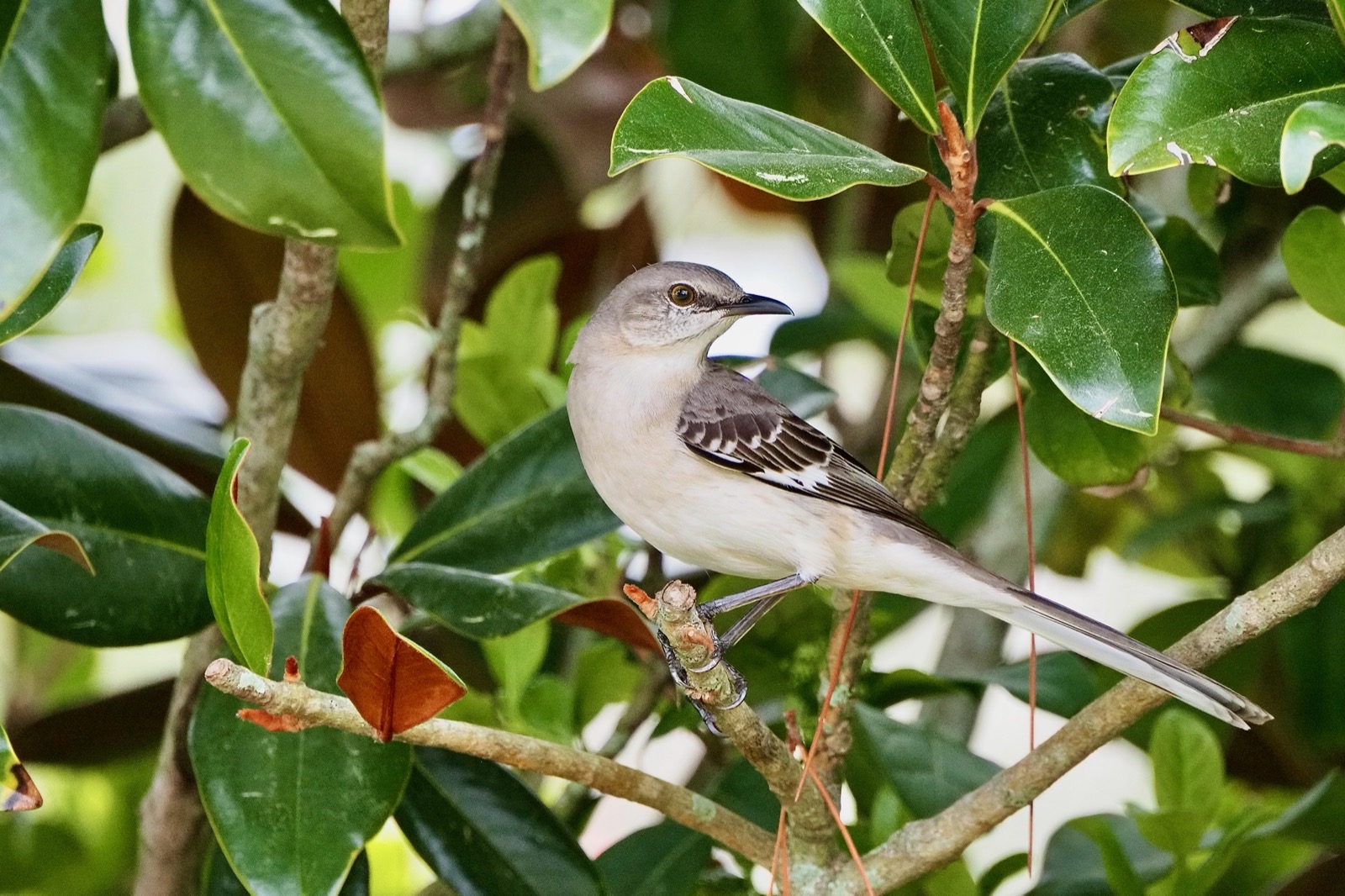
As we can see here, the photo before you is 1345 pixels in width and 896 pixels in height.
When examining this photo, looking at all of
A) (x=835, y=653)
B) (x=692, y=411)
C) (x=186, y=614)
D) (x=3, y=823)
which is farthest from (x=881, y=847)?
(x=3, y=823)

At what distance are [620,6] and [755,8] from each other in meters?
0.93

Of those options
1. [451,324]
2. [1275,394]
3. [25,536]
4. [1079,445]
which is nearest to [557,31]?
[25,536]

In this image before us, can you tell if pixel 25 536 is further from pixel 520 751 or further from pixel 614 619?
pixel 614 619

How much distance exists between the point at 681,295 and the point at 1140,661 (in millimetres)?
1153

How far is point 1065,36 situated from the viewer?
3271 mm

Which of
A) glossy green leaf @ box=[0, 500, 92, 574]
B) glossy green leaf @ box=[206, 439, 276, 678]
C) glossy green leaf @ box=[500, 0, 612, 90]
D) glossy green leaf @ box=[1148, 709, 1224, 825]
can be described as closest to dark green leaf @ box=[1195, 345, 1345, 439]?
glossy green leaf @ box=[1148, 709, 1224, 825]

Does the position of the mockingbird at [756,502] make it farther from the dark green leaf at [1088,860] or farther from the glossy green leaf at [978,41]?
the glossy green leaf at [978,41]

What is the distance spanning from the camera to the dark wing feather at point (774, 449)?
211cm

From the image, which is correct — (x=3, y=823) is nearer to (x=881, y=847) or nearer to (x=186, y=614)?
(x=186, y=614)

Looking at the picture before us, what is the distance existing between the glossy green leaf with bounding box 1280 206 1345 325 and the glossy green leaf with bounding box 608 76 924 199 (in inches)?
27.5

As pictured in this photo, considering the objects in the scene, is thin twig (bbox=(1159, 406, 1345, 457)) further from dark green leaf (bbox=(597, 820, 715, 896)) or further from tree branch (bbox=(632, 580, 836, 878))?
dark green leaf (bbox=(597, 820, 715, 896))

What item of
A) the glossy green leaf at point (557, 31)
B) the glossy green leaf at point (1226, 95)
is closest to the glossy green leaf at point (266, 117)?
the glossy green leaf at point (557, 31)

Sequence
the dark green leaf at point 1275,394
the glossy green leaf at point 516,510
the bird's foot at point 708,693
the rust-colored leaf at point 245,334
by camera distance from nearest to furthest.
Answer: the bird's foot at point 708,693 → the glossy green leaf at point 516,510 → the rust-colored leaf at point 245,334 → the dark green leaf at point 1275,394

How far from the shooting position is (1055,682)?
2.28 meters
